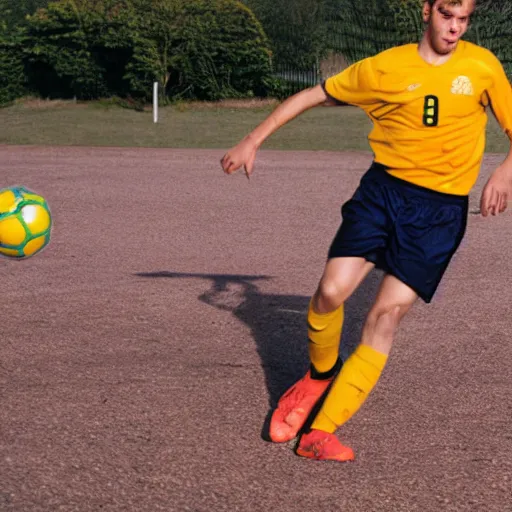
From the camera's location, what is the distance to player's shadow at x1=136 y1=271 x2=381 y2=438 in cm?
554

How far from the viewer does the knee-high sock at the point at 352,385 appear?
4.27 m

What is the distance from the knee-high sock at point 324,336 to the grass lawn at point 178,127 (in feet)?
47.0

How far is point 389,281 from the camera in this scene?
4270 mm

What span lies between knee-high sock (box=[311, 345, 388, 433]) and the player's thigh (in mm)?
235

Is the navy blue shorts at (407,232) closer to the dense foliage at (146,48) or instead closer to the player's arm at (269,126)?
the player's arm at (269,126)

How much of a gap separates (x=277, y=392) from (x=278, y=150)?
1332 centimetres

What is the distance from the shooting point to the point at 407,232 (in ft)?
13.9

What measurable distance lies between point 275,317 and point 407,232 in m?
2.54

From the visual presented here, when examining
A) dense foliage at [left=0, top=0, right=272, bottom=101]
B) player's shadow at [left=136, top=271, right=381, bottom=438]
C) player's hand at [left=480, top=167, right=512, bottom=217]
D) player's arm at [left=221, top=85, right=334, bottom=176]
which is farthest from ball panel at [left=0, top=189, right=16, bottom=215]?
dense foliage at [left=0, top=0, right=272, bottom=101]

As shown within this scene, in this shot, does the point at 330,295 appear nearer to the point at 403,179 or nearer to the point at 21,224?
the point at 403,179

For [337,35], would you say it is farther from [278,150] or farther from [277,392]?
[277,392]

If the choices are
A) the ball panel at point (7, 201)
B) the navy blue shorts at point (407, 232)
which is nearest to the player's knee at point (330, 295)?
the navy blue shorts at point (407, 232)

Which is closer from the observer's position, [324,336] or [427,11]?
[427,11]

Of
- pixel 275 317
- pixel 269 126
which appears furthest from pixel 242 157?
pixel 275 317
